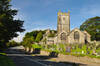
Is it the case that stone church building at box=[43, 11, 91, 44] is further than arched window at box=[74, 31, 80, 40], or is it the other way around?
arched window at box=[74, 31, 80, 40]

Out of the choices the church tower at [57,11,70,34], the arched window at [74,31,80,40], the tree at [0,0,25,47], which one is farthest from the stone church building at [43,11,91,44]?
the tree at [0,0,25,47]

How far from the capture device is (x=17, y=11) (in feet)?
89.5

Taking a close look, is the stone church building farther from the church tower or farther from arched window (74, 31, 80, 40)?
the church tower

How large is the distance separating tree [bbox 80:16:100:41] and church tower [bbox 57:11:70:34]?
13.2 m

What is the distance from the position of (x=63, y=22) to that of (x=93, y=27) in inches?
736

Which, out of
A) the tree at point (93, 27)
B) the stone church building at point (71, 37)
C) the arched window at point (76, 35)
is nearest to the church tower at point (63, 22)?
the tree at point (93, 27)

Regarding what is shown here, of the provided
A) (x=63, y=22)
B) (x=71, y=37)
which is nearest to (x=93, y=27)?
(x=63, y=22)

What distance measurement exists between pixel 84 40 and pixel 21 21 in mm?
43048

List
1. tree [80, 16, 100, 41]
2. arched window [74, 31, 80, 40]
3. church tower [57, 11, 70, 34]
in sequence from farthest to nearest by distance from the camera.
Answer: church tower [57, 11, 70, 34]
tree [80, 16, 100, 41]
arched window [74, 31, 80, 40]

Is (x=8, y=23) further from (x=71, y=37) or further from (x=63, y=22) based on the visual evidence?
(x=63, y=22)

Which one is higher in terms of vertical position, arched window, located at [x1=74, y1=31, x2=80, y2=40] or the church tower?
the church tower

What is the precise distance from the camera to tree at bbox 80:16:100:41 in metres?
83.9

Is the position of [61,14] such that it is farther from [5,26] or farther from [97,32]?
[5,26]

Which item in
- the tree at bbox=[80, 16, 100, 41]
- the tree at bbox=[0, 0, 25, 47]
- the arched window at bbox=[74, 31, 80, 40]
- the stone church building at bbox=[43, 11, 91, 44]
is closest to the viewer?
the tree at bbox=[0, 0, 25, 47]
